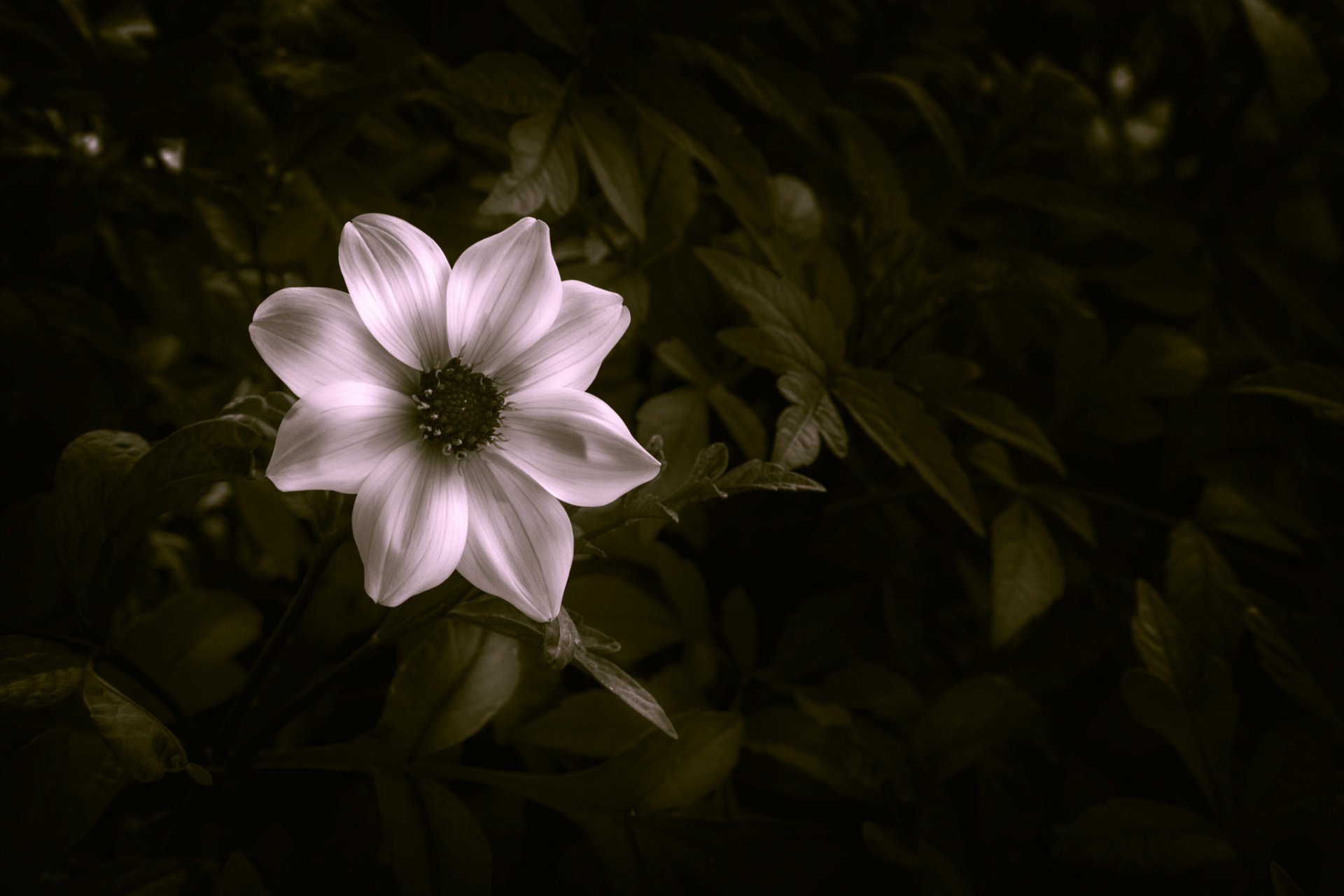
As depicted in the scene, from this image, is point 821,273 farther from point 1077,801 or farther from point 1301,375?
point 1077,801

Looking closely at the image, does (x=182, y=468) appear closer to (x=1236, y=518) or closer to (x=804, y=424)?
(x=804, y=424)

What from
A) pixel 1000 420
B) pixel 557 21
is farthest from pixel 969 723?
pixel 557 21

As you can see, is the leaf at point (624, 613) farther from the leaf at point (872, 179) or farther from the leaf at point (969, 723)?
the leaf at point (872, 179)

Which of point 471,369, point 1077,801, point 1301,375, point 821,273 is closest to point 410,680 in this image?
point 471,369

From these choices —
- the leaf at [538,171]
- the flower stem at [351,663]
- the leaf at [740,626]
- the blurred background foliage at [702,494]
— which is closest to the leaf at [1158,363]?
the blurred background foliage at [702,494]

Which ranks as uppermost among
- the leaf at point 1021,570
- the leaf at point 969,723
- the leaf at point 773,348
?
the leaf at point 773,348
